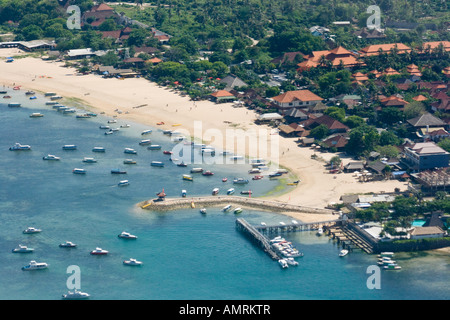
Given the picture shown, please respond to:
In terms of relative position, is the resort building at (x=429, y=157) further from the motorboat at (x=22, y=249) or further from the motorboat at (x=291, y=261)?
the motorboat at (x=22, y=249)

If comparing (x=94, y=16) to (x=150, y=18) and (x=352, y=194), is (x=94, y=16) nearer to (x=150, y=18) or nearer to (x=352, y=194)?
(x=150, y=18)

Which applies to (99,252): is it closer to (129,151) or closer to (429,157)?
(129,151)

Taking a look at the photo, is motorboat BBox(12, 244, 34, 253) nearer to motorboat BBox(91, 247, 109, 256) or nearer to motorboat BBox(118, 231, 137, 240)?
motorboat BBox(91, 247, 109, 256)

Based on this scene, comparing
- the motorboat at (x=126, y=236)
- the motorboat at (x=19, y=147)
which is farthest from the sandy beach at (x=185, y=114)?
the motorboat at (x=126, y=236)

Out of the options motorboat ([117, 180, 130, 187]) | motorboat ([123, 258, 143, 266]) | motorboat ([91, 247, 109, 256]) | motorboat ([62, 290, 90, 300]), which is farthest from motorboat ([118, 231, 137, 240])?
motorboat ([117, 180, 130, 187])

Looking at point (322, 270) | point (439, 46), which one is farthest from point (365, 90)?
point (322, 270)
